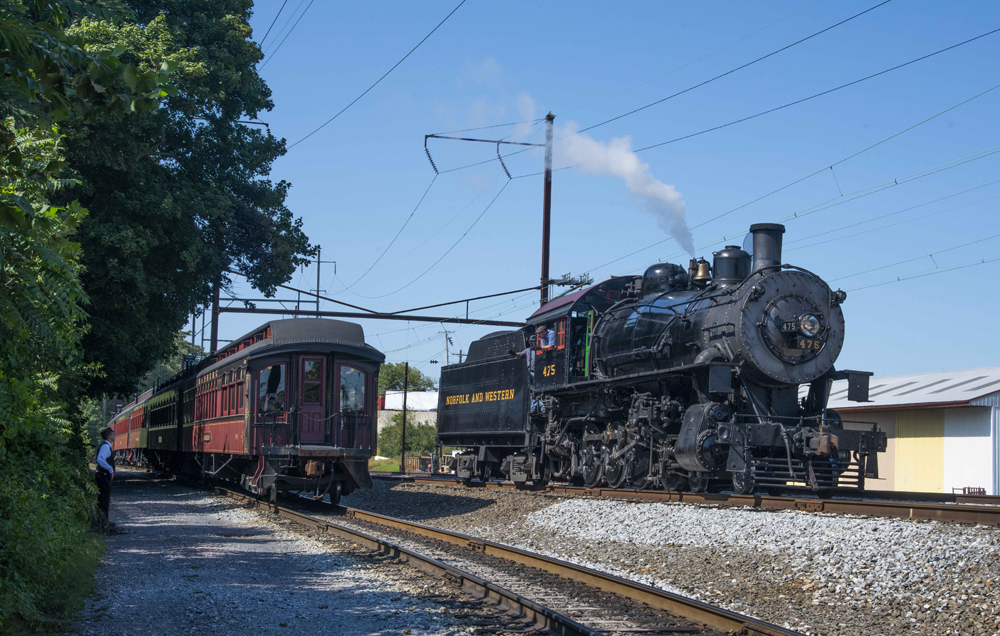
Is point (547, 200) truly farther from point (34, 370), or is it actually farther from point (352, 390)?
point (34, 370)

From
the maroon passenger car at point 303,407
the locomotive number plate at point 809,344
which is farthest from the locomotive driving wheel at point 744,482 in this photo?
the maroon passenger car at point 303,407

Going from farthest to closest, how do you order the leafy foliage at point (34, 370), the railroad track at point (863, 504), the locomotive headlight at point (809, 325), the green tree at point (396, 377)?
the green tree at point (396, 377), the locomotive headlight at point (809, 325), the railroad track at point (863, 504), the leafy foliage at point (34, 370)

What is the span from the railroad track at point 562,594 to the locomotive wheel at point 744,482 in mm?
4447

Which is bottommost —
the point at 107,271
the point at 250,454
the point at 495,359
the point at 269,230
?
the point at 250,454

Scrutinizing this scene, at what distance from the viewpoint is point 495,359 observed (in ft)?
70.0

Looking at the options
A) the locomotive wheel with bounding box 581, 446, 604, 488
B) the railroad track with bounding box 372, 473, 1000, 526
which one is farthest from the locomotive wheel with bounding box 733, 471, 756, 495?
the locomotive wheel with bounding box 581, 446, 604, 488

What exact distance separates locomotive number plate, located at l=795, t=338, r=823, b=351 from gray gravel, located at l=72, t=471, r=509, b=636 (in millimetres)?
7655

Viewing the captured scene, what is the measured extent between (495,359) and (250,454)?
6996 millimetres

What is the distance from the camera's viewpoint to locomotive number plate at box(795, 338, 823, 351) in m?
14.2

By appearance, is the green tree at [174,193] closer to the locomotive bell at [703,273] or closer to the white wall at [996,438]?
the locomotive bell at [703,273]

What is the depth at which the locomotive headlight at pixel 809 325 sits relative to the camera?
14.2m

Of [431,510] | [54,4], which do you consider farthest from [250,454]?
[54,4]

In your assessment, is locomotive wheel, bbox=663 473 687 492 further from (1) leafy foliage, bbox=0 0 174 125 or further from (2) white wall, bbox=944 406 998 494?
(1) leafy foliage, bbox=0 0 174 125

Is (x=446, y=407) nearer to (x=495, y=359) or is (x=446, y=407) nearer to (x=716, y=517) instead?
(x=495, y=359)
